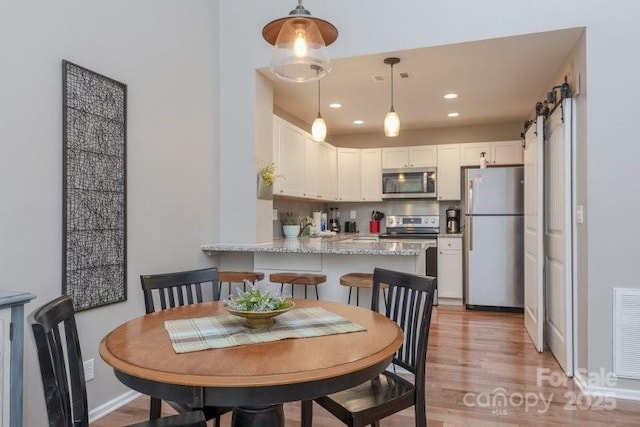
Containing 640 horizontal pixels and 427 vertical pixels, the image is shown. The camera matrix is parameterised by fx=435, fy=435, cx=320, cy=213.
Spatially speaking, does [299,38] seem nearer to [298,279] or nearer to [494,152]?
[298,279]

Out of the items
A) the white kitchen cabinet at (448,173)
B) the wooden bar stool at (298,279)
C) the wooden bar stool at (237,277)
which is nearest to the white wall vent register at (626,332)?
the wooden bar stool at (298,279)

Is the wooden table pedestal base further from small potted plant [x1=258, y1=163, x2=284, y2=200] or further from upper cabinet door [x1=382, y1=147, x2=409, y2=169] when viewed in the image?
upper cabinet door [x1=382, y1=147, x2=409, y2=169]

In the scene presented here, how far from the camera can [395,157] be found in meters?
6.21

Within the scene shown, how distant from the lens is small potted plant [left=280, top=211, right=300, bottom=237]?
462cm

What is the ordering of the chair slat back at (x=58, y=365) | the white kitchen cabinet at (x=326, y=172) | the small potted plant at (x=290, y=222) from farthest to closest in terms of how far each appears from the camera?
the white kitchen cabinet at (x=326, y=172) < the small potted plant at (x=290, y=222) < the chair slat back at (x=58, y=365)

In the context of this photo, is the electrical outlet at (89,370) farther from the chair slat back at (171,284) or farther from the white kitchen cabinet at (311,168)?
the white kitchen cabinet at (311,168)

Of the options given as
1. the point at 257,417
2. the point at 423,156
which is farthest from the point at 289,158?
the point at 257,417

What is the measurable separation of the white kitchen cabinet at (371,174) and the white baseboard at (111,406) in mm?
4277

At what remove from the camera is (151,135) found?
9.61 ft

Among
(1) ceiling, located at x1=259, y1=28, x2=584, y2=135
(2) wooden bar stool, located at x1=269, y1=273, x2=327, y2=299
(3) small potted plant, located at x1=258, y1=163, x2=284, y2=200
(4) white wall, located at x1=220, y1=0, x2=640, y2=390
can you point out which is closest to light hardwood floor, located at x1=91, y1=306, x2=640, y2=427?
(4) white wall, located at x1=220, y1=0, x2=640, y2=390

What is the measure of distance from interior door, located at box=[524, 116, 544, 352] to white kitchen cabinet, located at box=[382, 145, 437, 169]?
1.83 m

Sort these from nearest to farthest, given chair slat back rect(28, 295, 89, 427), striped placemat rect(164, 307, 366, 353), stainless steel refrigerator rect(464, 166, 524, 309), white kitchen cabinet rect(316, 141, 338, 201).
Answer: chair slat back rect(28, 295, 89, 427), striped placemat rect(164, 307, 366, 353), stainless steel refrigerator rect(464, 166, 524, 309), white kitchen cabinet rect(316, 141, 338, 201)

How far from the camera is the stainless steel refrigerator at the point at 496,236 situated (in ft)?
16.4

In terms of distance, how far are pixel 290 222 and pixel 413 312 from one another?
12.0 feet
